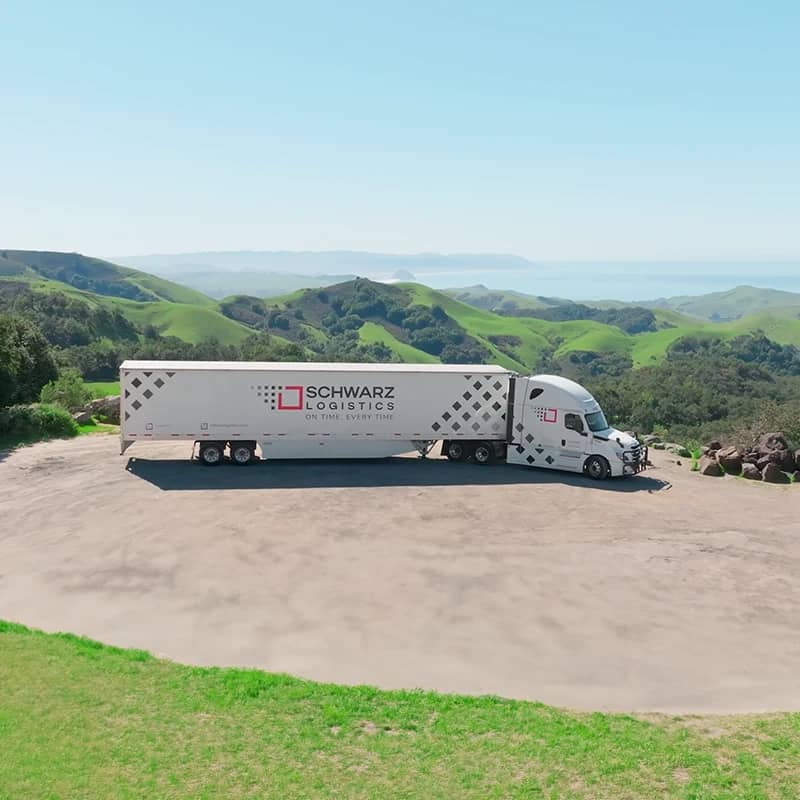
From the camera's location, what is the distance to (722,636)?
50.9 feet

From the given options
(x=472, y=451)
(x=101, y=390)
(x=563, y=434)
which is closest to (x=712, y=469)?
(x=563, y=434)

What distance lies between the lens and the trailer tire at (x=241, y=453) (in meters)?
28.1

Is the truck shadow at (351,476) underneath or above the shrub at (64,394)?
underneath

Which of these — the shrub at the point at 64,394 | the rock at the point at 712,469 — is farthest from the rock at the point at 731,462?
the shrub at the point at 64,394

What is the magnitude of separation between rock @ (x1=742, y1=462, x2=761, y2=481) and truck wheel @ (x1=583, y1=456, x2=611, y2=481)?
6002 mm

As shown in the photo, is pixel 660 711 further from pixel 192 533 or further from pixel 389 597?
pixel 192 533

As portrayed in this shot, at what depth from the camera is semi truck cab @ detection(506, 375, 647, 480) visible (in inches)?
1105

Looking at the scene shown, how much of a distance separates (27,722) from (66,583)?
7.61 metres

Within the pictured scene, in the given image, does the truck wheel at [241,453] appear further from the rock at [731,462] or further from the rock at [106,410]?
the rock at [731,462]

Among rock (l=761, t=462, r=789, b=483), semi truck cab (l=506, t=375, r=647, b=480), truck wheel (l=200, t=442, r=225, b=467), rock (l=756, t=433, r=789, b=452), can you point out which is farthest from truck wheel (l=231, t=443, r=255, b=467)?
rock (l=756, t=433, r=789, b=452)

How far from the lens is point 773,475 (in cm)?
2881

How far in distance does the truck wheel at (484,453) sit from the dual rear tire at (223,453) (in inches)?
A: 347

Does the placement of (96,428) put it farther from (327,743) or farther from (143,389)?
(327,743)

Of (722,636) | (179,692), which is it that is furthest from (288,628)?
(722,636)
